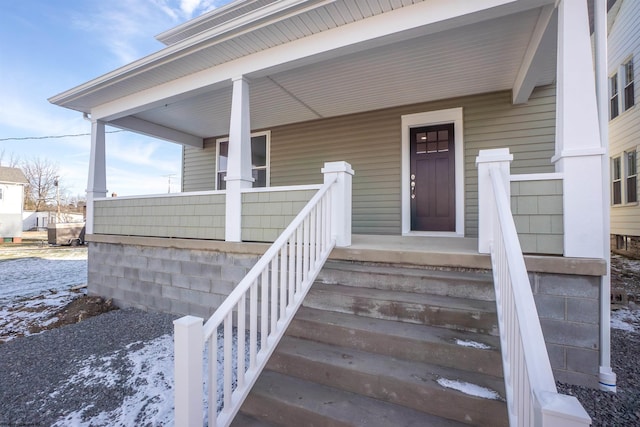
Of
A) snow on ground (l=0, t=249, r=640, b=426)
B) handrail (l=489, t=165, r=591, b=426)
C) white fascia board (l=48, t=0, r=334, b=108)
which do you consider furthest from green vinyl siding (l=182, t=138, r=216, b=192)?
handrail (l=489, t=165, r=591, b=426)

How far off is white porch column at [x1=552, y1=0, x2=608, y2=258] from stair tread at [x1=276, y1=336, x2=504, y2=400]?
1381 mm

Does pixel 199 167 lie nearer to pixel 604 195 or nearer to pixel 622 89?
Answer: pixel 604 195

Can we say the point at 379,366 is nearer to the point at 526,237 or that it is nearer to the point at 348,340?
the point at 348,340

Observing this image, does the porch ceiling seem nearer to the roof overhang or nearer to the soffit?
the roof overhang

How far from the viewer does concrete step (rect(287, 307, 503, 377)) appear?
5.90 feet

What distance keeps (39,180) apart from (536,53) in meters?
34.3

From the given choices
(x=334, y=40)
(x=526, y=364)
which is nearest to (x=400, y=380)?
(x=526, y=364)

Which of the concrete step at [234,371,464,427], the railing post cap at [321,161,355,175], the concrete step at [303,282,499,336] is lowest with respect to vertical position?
the concrete step at [234,371,464,427]

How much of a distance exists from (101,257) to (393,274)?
528 cm

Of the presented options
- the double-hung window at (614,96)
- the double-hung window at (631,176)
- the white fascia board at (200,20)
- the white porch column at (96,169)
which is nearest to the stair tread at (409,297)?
the white porch column at (96,169)

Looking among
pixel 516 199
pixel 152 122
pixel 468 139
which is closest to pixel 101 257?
pixel 152 122

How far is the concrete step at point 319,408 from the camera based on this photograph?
1.57m

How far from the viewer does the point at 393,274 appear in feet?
8.50

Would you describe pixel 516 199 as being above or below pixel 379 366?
above
